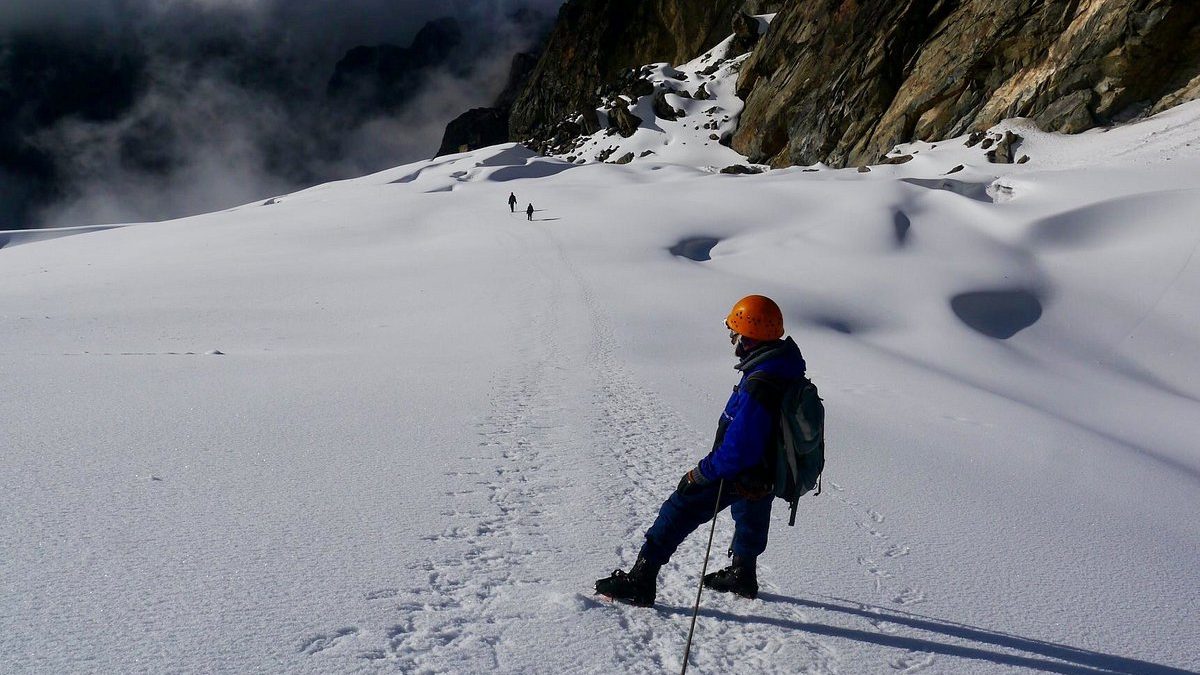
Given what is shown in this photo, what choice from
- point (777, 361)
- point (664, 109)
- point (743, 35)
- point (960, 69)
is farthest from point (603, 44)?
point (777, 361)

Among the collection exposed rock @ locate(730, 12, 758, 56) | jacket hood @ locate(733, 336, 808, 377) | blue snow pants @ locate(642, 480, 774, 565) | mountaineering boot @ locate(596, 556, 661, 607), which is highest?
exposed rock @ locate(730, 12, 758, 56)

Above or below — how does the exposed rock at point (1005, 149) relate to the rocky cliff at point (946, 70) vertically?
below

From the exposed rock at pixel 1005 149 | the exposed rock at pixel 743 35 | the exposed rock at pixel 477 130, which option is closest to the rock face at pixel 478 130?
the exposed rock at pixel 477 130

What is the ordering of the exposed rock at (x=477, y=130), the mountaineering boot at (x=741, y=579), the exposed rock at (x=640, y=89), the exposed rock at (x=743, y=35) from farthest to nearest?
the exposed rock at (x=477, y=130) → the exposed rock at (x=743, y=35) → the exposed rock at (x=640, y=89) → the mountaineering boot at (x=741, y=579)

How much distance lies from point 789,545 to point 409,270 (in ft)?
49.5

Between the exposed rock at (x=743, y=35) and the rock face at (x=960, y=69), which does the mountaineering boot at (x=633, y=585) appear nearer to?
the rock face at (x=960, y=69)

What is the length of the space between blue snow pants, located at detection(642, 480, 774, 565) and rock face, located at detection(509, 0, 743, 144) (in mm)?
92865

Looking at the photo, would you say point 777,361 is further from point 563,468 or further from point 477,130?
point 477,130

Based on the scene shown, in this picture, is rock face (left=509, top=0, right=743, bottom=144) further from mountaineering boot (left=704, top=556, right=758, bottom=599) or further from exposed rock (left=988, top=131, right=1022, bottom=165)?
mountaineering boot (left=704, top=556, right=758, bottom=599)

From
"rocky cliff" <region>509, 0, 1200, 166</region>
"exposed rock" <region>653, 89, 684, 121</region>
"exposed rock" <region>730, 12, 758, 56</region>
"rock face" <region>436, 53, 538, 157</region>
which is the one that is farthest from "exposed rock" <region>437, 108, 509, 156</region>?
"rocky cliff" <region>509, 0, 1200, 166</region>

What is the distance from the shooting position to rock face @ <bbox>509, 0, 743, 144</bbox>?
317ft

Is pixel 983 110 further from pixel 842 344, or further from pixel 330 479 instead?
pixel 330 479

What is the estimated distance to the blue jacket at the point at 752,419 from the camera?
3174 mm

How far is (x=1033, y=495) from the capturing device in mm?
5527
